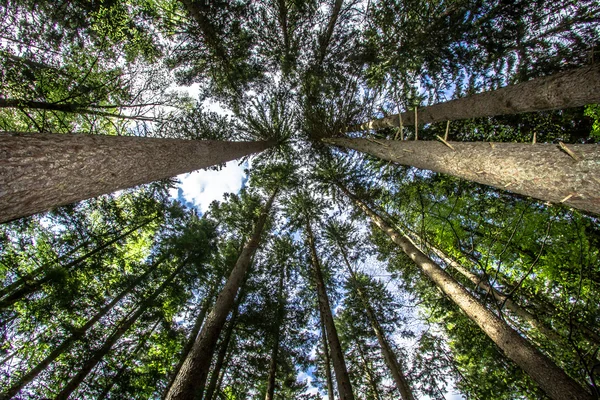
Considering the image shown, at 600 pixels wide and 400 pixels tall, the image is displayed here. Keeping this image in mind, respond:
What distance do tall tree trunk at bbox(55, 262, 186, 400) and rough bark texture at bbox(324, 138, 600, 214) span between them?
39.0 ft

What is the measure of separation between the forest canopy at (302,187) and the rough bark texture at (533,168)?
18mm

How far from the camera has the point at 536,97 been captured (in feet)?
13.0

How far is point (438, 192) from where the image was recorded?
27.0 ft

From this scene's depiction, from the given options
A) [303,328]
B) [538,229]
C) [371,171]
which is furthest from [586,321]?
[303,328]

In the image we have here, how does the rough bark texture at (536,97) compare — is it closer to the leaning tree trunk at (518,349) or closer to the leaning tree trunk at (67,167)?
the leaning tree trunk at (518,349)

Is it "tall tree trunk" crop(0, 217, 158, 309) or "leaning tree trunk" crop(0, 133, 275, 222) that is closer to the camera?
"leaning tree trunk" crop(0, 133, 275, 222)

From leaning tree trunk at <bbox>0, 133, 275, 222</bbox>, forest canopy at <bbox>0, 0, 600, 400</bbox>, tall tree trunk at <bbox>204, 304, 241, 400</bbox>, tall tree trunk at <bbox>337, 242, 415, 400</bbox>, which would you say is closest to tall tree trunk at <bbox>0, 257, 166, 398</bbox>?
forest canopy at <bbox>0, 0, 600, 400</bbox>

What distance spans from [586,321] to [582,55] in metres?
6.02

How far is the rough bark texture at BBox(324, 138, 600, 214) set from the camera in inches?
Answer: 69.1

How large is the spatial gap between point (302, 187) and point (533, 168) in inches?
383

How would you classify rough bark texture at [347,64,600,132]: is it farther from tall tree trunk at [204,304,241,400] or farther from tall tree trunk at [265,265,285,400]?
tall tree trunk at [204,304,241,400]

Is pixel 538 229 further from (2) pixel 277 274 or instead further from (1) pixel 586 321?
(2) pixel 277 274

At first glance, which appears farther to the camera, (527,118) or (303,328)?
(303,328)

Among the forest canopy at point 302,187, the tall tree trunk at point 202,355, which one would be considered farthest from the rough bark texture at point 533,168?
the tall tree trunk at point 202,355
